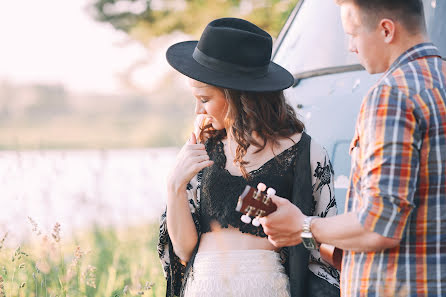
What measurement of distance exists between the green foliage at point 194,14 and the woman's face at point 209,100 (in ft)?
19.1

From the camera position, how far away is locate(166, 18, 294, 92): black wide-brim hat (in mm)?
A: 2789

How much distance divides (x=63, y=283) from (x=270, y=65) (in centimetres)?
141

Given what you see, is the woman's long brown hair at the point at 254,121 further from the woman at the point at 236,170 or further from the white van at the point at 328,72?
the white van at the point at 328,72

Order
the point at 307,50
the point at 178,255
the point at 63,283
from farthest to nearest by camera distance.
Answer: the point at 307,50 < the point at 63,283 < the point at 178,255

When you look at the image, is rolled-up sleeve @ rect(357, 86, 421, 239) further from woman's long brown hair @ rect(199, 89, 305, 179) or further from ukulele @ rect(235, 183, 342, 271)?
woman's long brown hair @ rect(199, 89, 305, 179)

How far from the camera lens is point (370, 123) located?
1907 mm

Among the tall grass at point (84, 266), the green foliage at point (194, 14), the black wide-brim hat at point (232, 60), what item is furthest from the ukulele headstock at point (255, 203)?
the green foliage at point (194, 14)

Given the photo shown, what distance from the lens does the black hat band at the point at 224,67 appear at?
2.82 metres

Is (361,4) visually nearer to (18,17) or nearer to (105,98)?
(18,17)

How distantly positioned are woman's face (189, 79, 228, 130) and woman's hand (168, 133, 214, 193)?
0.46 ft

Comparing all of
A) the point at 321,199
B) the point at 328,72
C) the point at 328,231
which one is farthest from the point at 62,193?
the point at 328,231

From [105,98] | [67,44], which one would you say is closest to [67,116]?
[105,98]

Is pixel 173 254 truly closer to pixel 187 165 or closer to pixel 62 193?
pixel 187 165

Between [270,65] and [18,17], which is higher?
[270,65]
